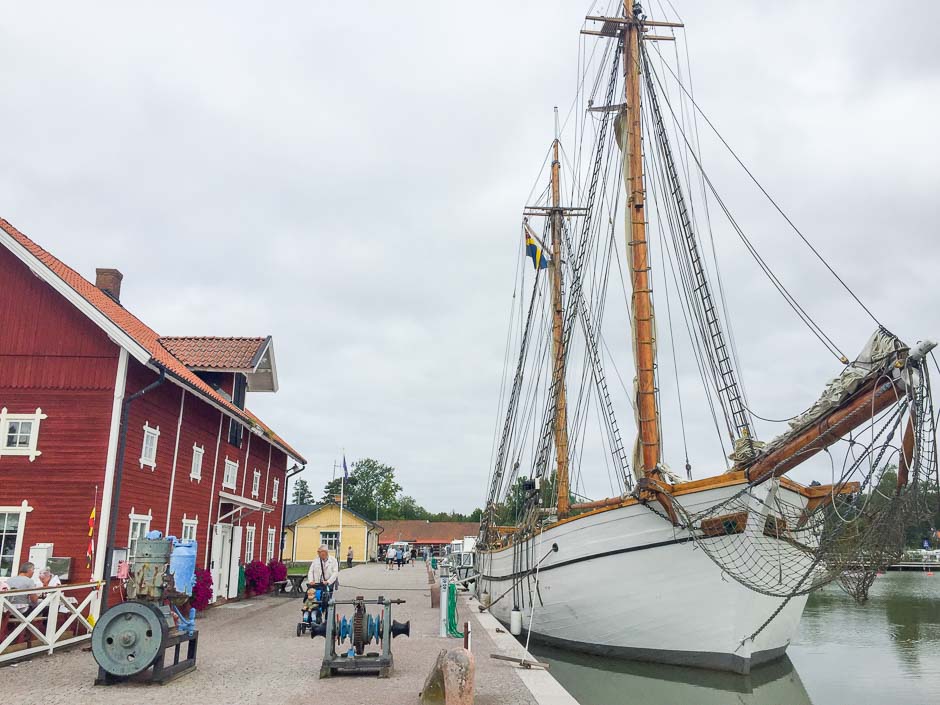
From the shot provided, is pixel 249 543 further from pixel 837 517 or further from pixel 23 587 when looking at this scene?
pixel 837 517

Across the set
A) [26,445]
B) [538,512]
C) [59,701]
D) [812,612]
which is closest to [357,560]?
[812,612]

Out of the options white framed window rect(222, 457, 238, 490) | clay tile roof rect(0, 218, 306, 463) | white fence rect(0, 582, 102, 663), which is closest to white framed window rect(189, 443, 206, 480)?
clay tile roof rect(0, 218, 306, 463)

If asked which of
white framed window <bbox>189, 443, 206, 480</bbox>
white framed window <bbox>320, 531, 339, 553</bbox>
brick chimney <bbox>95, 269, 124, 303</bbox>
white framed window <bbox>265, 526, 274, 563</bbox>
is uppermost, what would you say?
brick chimney <bbox>95, 269, 124, 303</bbox>

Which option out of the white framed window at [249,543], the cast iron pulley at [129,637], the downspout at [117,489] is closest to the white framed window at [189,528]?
the downspout at [117,489]

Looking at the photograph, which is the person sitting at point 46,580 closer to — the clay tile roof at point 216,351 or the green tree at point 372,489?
the clay tile roof at point 216,351

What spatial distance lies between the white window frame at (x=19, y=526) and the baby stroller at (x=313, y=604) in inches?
207

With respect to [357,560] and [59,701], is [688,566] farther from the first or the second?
[357,560]

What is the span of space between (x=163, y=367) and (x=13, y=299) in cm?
353

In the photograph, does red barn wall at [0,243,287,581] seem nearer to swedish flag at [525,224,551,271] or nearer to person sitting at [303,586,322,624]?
person sitting at [303,586,322,624]

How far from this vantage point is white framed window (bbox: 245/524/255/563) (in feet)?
79.5

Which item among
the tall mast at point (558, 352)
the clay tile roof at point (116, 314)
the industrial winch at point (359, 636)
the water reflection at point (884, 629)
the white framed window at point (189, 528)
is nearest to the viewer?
the industrial winch at point (359, 636)

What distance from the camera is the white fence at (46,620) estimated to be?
1098 centimetres

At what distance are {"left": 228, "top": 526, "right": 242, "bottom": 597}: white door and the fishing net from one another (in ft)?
46.8

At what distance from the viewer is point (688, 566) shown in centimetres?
1423
